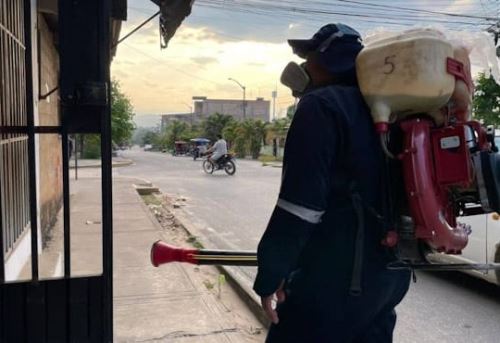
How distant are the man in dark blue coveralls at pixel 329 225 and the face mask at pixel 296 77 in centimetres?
12

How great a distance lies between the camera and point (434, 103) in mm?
1783

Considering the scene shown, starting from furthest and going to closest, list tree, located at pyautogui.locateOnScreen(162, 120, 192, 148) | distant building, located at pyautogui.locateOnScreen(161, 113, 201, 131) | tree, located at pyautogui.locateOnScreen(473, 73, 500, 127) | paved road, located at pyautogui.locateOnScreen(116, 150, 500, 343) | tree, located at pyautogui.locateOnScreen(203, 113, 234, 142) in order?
distant building, located at pyautogui.locateOnScreen(161, 113, 201, 131)
tree, located at pyautogui.locateOnScreen(162, 120, 192, 148)
tree, located at pyautogui.locateOnScreen(203, 113, 234, 142)
tree, located at pyautogui.locateOnScreen(473, 73, 500, 127)
paved road, located at pyautogui.locateOnScreen(116, 150, 500, 343)

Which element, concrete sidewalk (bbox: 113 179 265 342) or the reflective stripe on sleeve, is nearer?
the reflective stripe on sleeve

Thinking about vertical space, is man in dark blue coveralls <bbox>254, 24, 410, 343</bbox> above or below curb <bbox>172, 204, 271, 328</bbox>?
above

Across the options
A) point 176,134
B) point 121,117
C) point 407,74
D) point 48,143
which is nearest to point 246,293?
point 407,74

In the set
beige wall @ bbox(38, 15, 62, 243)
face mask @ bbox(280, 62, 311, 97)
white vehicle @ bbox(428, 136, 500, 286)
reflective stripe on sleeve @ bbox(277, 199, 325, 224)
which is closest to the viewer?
reflective stripe on sleeve @ bbox(277, 199, 325, 224)

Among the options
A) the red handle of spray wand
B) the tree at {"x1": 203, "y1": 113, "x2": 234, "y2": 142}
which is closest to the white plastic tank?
the red handle of spray wand

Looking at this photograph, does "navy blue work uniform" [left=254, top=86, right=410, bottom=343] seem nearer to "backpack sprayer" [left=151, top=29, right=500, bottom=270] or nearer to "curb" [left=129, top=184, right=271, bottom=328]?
"backpack sprayer" [left=151, top=29, right=500, bottom=270]

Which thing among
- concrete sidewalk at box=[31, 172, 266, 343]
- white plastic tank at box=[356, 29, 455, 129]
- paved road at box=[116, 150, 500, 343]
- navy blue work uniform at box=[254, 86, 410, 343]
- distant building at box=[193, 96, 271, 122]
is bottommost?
paved road at box=[116, 150, 500, 343]

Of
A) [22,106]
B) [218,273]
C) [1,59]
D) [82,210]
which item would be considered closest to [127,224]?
[82,210]

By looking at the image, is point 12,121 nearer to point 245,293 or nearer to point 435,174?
point 245,293

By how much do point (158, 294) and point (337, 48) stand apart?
10.4 feet

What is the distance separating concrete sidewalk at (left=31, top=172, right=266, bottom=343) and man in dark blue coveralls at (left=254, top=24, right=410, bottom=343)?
1815 millimetres

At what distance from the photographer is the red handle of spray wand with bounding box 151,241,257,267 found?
2.13 metres
